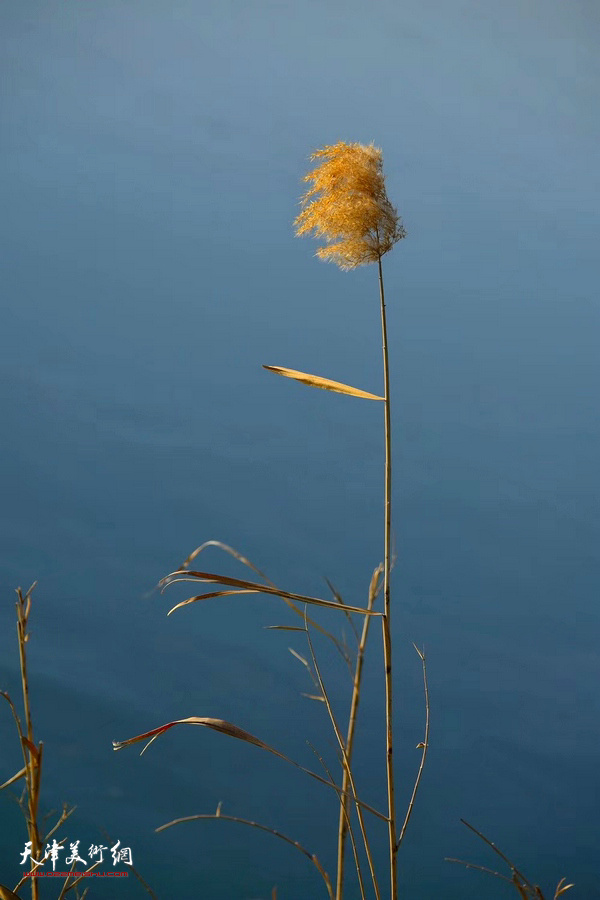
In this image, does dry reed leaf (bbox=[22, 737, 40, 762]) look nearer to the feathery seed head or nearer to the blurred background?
the feathery seed head

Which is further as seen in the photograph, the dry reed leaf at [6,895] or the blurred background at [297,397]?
the blurred background at [297,397]

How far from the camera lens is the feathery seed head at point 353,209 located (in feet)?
2.51

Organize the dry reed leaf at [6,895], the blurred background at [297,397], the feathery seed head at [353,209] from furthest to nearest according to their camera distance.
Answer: the blurred background at [297,397] < the feathery seed head at [353,209] < the dry reed leaf at [6,895]

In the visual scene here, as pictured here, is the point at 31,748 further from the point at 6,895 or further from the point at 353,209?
the point at 353,209

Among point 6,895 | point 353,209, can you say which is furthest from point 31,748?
point 353,209

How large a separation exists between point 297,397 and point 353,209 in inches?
202

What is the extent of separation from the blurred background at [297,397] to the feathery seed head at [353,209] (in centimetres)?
406

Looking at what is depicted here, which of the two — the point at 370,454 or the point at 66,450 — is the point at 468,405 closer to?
the point at 370,454

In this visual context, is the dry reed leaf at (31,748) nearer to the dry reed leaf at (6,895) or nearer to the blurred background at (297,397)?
the dry reed leaf at (6,895)

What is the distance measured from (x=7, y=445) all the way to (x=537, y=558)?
3052 mm

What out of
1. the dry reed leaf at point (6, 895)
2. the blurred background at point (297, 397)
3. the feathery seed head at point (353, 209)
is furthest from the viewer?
the blurred background at point (297, 397)

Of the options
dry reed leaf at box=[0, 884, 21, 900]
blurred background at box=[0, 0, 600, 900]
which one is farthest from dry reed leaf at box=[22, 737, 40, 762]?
blurred background at box=[0, 0, 600, 900]

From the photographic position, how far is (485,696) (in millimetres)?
4996

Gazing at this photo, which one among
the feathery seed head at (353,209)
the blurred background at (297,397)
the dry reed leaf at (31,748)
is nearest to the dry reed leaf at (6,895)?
the dry reed leaf at (31,748)
